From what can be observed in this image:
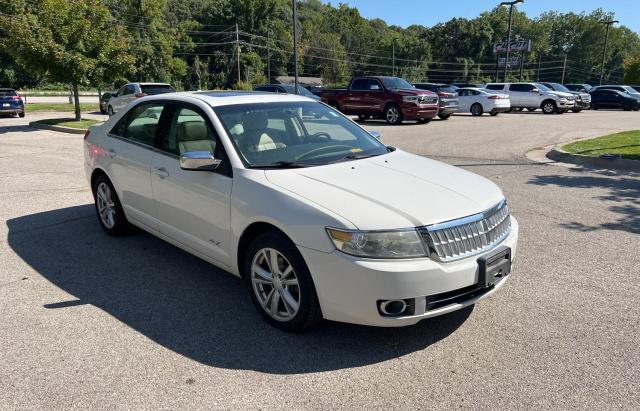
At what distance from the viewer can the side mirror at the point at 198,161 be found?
3.93 metres

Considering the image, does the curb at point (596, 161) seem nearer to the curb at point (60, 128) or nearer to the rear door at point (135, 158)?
the rear door at point (135, 158)

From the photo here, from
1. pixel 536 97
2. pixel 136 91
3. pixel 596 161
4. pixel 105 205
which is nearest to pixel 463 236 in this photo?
pixel 105 205

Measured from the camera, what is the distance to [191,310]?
4062 mm

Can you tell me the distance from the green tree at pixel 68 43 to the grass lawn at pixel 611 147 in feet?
52.4

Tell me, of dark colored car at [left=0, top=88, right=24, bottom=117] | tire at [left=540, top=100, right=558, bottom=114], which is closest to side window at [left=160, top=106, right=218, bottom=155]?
dark colored car at [left=0, top=88, right=24, bottom=117]

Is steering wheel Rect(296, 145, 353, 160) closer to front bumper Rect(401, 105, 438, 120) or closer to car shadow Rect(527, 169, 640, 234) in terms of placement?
car shadow Rect(527, 169, 640, 234)

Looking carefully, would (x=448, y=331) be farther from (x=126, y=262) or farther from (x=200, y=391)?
(x=126, y=262)

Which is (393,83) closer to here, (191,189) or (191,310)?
(191,189)

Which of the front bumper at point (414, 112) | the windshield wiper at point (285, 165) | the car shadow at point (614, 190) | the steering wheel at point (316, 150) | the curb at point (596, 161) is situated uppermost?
the steering wheel at point (316, 150)

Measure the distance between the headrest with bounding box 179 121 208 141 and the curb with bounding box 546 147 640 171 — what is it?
8849mm

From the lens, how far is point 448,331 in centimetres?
368

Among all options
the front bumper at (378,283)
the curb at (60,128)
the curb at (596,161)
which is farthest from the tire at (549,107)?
the front bumper at (378,283)

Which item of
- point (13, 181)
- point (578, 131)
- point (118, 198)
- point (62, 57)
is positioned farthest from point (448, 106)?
point (118, 198)

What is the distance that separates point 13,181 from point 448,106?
1902cm
